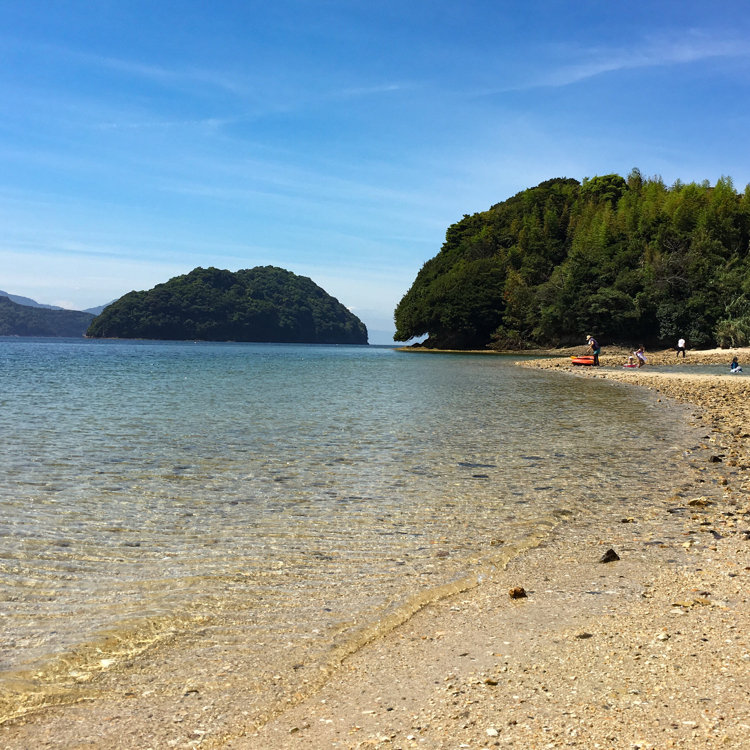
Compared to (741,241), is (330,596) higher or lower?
lower

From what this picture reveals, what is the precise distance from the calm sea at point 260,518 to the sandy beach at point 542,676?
34 cm

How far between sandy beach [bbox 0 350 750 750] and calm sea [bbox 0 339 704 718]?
0.34m

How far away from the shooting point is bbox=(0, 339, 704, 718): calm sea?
432 centimetres

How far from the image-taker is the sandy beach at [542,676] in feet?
9.59

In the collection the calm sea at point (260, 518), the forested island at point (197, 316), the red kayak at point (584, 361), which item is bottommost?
the calm sea at point (260, 518)

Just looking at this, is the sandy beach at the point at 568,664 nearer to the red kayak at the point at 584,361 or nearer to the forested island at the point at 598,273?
the red kayak at the point at 584,361

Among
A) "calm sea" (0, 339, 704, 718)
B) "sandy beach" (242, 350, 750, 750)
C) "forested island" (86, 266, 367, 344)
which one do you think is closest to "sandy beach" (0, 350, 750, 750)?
"sandy beach" (242, 350, 750, 750)

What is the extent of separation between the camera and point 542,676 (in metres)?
3.48

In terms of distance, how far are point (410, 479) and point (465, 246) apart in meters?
99.6

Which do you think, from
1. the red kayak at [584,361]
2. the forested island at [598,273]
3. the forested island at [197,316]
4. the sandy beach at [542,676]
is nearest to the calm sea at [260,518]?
the sandy beach at [542,676]

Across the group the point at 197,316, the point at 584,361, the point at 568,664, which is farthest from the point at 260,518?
the point at 197,316

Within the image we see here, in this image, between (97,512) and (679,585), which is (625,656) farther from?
(97,512)

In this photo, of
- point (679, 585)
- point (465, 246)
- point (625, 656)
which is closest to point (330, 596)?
point (625, 656)

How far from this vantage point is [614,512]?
766 cm
